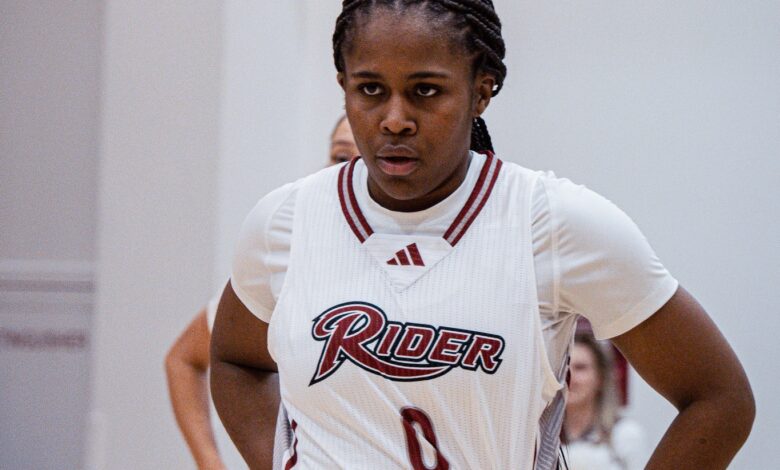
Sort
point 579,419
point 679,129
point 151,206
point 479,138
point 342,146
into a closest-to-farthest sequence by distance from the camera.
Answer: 1. point 479,138
2. point 342,146
3. point 579,419
4. point 151,206
5. point 679,129

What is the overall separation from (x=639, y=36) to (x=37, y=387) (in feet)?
9.03

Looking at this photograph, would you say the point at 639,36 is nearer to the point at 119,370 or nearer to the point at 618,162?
the point at 618,162

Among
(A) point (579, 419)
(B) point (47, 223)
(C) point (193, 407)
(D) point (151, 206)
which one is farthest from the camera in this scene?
(B) point (47, 223)

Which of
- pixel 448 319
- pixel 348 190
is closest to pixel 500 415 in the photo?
pixel 448 319

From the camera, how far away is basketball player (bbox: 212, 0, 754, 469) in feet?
5.55

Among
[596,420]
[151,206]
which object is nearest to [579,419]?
[596,420]

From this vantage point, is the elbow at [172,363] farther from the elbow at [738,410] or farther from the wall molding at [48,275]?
the elbow at [738,410]

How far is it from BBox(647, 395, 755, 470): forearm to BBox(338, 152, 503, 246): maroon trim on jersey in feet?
1.41

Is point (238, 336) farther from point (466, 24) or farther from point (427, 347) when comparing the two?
point (466, 24)

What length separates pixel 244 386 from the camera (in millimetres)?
2107

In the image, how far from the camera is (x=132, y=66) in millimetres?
4125

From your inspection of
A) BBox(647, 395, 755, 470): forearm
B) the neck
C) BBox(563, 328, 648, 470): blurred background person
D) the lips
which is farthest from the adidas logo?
the neck

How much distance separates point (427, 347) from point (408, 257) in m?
0.15

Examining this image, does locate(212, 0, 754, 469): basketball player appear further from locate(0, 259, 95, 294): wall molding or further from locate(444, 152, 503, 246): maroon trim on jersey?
locate(0, 259, 95, 294): wall molding
